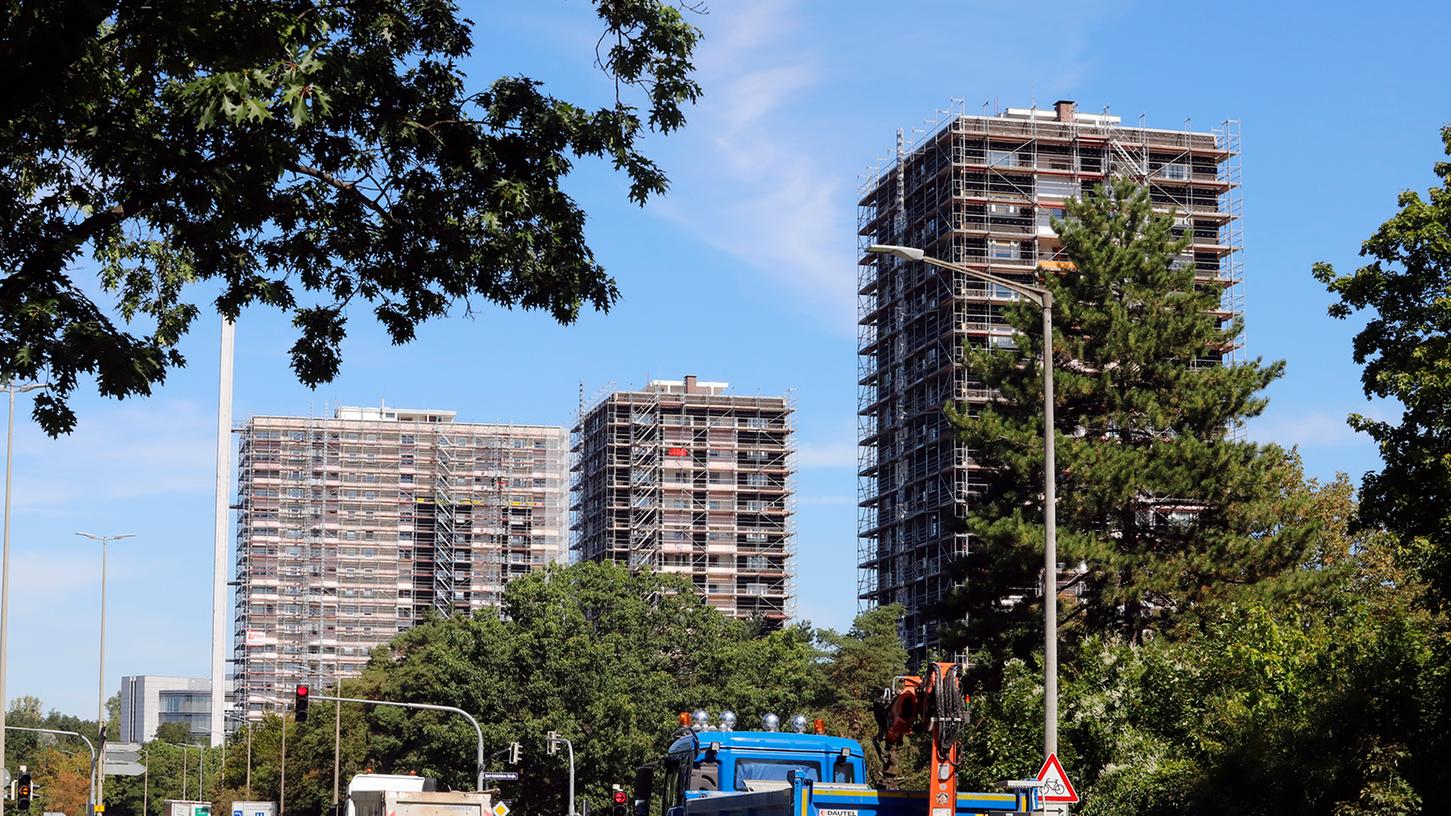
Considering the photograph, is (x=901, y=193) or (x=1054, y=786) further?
(x=901, y=193)

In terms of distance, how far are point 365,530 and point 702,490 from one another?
175 ft

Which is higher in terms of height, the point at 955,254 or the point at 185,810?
the point at 955,254

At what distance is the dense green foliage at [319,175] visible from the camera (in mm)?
13008

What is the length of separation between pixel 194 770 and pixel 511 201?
165 meters

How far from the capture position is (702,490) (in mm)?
148000

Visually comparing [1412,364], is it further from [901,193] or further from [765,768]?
[901,193]

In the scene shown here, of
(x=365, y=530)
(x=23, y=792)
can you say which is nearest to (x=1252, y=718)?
(x=23, y=792)

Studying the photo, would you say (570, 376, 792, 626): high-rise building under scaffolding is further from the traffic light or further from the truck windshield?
the truck windshield

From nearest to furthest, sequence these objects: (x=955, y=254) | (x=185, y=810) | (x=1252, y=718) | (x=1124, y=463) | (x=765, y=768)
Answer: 1. (x=765, y=768)
2. (x=1252, y=718)
3. (x=1124, y=463)
4. (x=185, y=810)
5. (x=955, y=254)

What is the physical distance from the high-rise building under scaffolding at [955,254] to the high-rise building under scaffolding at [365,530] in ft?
255

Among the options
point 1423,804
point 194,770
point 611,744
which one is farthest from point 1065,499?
point 194,770

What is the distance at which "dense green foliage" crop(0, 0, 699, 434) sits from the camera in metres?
13.0

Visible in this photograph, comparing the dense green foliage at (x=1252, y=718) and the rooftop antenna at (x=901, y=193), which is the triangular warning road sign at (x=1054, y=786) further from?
the rooftop antenna at (x=901, y=193)

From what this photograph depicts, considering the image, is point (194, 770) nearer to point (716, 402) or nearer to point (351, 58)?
point (716, 402)
